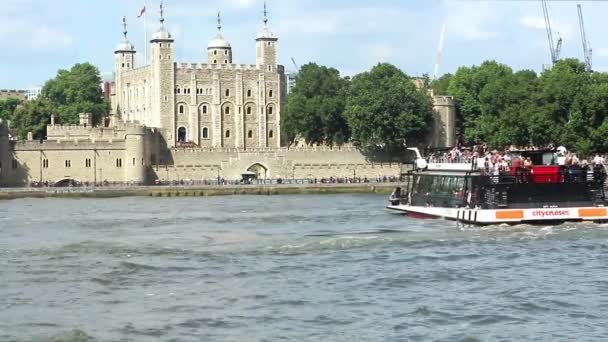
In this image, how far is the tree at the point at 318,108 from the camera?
11856 centimetres

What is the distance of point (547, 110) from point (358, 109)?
18.8m

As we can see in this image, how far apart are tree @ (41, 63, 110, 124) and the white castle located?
6.53 metres

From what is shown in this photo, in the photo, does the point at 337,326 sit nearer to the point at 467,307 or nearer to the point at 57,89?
the point at 467,307

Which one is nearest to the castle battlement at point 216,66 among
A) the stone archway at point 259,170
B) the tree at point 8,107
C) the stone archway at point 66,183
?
the stone archway at point 259,170

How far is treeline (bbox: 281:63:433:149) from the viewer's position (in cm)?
11169

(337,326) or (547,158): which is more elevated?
(547,158)

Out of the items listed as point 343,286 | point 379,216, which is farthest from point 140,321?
point 379,216

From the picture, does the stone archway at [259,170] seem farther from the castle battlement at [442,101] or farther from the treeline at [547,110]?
the treeline at [547,110]

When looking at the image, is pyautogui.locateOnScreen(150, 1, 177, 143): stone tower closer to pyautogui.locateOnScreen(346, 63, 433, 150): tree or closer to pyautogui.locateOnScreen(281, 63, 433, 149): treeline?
pyautogui.locateOnScreen(281, 63, 433, 149): treeline

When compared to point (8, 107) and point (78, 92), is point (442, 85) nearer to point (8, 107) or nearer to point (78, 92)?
point (78, 92)

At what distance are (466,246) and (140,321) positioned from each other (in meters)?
18.1

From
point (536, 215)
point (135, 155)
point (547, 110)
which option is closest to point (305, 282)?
point (536, 215)

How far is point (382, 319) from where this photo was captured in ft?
109

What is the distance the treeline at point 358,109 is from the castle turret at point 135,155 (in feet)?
53.3
